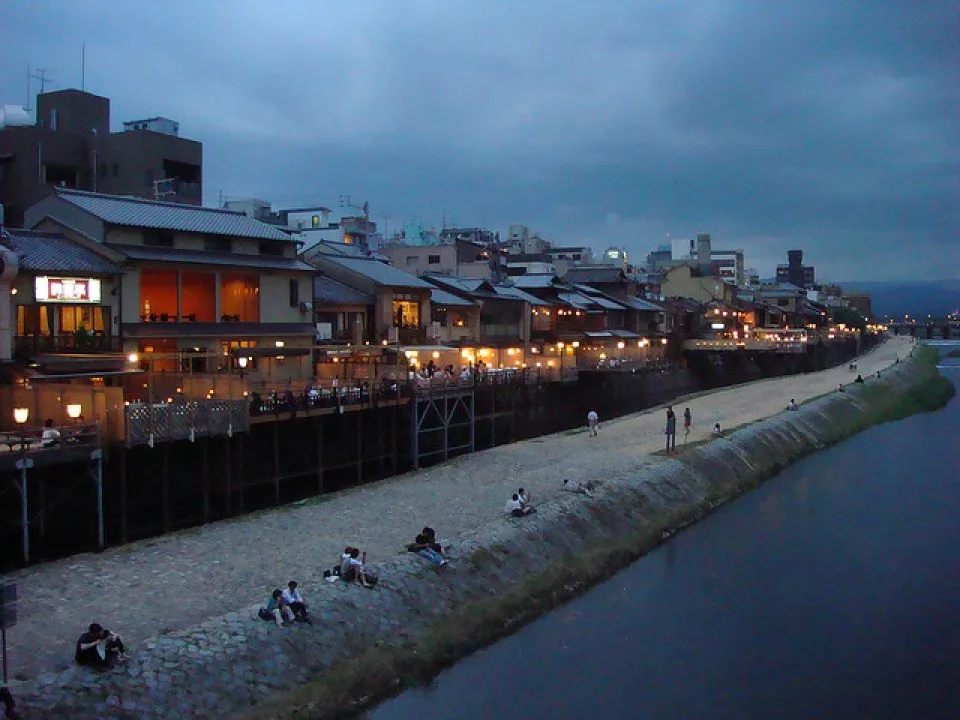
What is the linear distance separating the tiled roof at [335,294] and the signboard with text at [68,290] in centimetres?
1332

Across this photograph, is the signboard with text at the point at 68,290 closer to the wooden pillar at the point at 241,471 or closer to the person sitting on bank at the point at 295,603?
the wooden pillar at the point at 241,471

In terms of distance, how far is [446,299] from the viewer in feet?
180

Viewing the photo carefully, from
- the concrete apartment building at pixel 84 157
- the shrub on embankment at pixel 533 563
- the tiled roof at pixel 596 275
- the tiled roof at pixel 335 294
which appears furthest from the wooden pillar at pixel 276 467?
the tiled roof at pixel 596 275

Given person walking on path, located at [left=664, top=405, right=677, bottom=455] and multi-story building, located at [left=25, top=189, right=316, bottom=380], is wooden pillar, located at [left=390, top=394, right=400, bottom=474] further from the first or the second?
person walking on path, located at [left=664, top=405, right=677, bottom=455]

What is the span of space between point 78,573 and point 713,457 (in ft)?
101

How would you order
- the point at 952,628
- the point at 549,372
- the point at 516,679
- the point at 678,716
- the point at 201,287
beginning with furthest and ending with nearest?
the point at 549,372 → the point at 201,287 → the point at 952,628 → the point at 516,679 → the point at 678,716

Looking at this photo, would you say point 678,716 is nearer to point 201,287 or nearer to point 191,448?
point 191,448

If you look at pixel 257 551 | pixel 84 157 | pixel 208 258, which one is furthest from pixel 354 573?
pixel 84 157

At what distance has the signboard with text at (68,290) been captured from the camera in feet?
98.3

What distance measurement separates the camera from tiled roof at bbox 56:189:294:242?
33900 mm

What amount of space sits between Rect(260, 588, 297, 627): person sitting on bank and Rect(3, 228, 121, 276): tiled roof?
17.2 m

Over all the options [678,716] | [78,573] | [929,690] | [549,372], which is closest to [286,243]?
[549,372]

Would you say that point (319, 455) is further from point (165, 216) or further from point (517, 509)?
point (165, 216)

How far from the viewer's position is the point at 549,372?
5066 cm
